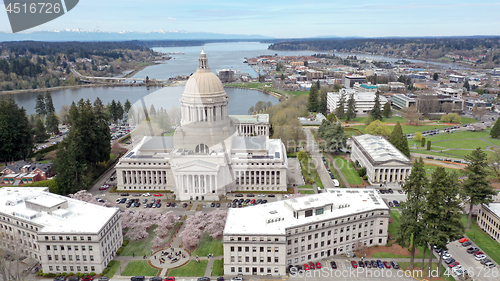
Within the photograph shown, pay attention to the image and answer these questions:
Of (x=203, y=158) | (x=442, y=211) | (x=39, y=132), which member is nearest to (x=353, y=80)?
(x=203, y=158)

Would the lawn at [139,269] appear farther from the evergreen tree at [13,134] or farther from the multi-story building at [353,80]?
the multi-story building at [353,80]

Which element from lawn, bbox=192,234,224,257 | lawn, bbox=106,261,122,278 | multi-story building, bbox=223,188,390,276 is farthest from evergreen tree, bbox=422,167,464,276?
lawn, bbox=106,261,122,278

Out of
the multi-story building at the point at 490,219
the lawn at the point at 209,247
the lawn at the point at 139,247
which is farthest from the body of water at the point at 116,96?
the multi-story building at the point at 490,219

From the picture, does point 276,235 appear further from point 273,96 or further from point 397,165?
point 273,96

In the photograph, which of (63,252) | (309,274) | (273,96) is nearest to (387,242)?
(309,274)

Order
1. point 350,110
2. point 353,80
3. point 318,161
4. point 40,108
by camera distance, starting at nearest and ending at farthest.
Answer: point 318,161
point 40,108
point 350,110
point 353,80

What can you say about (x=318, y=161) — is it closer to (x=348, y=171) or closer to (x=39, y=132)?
(x=348, y=171)

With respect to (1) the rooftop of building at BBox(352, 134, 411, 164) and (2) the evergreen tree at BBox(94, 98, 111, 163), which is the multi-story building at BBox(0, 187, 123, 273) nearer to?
(2) the evergreen tree at BBox(94, 98, 111, 163)
